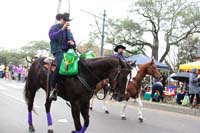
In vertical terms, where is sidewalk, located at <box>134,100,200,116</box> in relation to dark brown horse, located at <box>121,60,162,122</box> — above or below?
below

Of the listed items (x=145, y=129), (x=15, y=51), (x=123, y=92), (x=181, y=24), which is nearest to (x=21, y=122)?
(x=145, y=129)

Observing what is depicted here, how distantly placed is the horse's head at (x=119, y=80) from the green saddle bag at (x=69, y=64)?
2.35ft

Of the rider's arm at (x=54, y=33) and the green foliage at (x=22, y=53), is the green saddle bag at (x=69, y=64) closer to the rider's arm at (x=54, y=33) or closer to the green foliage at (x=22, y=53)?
the rider's arm at (x=54, y=33)

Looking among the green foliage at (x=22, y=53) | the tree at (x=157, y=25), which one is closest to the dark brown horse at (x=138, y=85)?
the tree at (x=157, y=25)

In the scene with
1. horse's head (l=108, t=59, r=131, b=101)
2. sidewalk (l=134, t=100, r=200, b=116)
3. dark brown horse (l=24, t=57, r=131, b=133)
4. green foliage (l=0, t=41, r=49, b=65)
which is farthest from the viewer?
green foliage (l=0, t=41, r=49, b=65)

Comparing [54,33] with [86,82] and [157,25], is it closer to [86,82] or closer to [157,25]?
[86,82]

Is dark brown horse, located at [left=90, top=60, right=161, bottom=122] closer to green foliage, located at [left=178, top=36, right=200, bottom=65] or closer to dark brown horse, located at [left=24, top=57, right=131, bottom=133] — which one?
dark brown horse, located at [left=24, top=57, right=131, bottom=133]

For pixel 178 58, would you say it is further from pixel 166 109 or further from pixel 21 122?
pixel 21 122

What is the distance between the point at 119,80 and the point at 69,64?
3.31ft

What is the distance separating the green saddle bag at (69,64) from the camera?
714cm

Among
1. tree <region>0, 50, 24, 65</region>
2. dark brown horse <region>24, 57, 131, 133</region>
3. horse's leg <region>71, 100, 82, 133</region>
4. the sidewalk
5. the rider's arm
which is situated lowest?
the sidewalk

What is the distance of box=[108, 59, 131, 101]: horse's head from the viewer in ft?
22.3

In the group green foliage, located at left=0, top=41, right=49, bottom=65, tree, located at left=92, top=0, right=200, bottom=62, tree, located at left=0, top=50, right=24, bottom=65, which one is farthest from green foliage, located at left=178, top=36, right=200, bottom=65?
tree, located at left=0, top=50, right=24, bottom=65

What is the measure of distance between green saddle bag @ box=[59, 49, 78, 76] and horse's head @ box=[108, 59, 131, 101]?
28.2 inches
